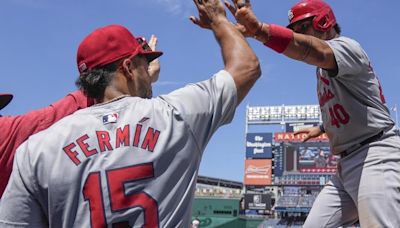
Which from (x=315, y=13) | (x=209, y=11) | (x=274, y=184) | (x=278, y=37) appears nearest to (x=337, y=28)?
(x=315, y=13)

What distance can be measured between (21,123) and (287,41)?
1669mm

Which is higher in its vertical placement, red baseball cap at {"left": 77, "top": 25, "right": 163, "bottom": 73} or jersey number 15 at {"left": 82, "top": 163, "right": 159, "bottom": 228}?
red baseball cap at {"left": 77, "top": 25, "right": 163, "bottom": 73}

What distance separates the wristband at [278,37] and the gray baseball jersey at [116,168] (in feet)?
4.63

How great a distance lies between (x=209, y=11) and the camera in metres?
2.15

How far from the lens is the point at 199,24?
2.30 metres

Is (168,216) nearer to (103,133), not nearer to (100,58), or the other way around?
(103,133)

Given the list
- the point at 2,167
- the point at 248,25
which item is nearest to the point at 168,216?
the point at 2,167

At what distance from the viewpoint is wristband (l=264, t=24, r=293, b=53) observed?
3141 millimetres

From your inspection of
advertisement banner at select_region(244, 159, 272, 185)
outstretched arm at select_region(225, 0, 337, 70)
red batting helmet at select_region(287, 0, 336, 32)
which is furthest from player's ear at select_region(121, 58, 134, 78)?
advertisement banner at select_region(244, 159, 272, 185)

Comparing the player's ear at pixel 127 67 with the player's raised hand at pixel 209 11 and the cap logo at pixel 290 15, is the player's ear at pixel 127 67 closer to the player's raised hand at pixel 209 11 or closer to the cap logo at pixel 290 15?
the player's raised hand at pixel 209 11

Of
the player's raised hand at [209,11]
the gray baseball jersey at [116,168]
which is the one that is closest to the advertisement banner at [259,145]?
the player's raised hand at [209,11]

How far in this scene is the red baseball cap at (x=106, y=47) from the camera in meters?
1.95

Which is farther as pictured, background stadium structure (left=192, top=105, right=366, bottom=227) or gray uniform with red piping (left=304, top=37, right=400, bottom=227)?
background stadium structure (left=192, top=105, right=366, bottom=227)

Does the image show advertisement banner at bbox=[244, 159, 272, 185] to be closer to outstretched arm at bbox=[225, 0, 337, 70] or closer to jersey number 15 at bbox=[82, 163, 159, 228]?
outstretched arm at bbox=[225, 0, 337, 70]
